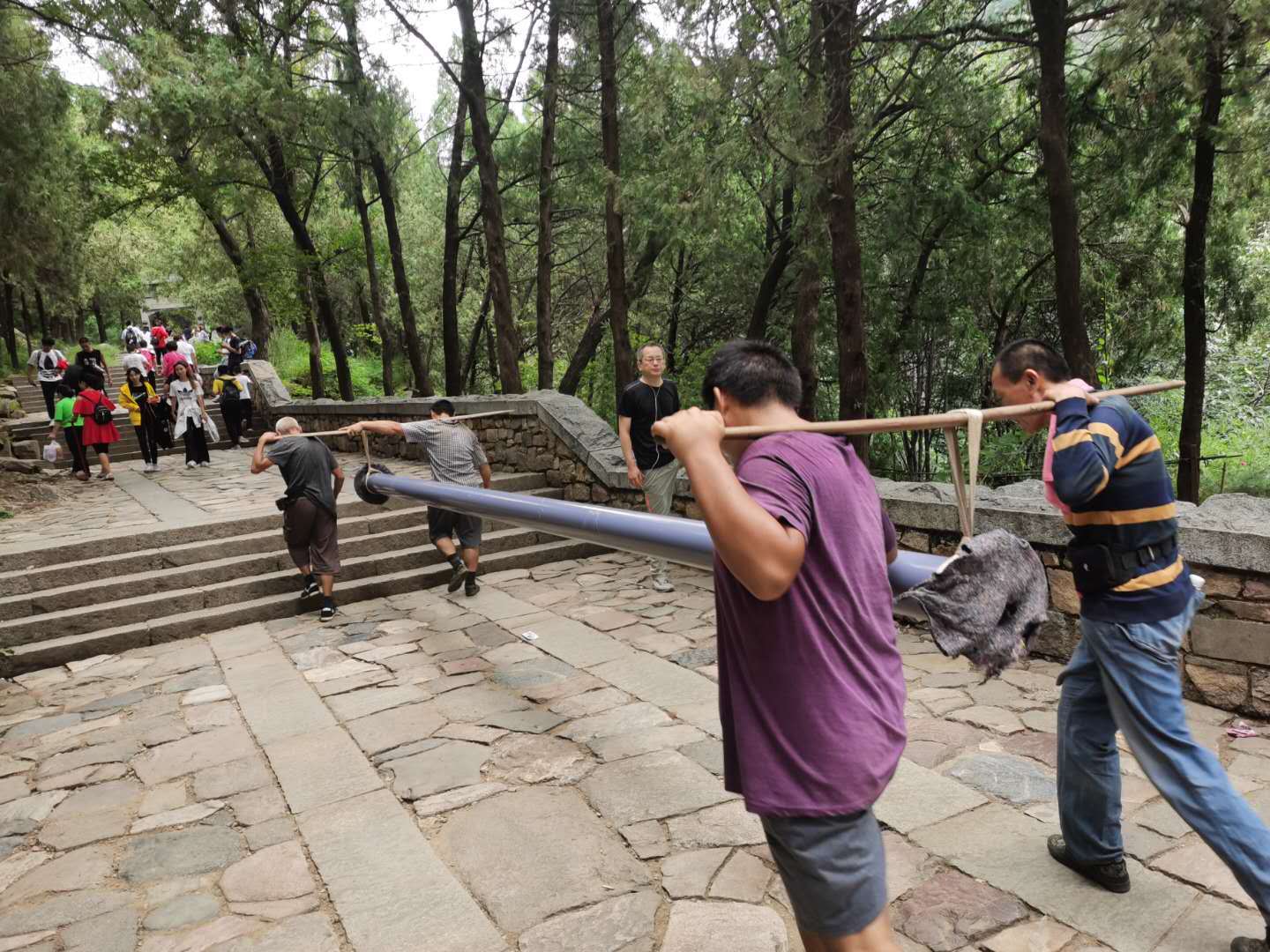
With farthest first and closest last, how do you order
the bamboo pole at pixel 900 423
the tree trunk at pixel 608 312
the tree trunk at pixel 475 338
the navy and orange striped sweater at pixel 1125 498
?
the tree trunk at pixel 475 338, the tree trunk at pixel 608 312, the navy and orange striped sweater at pixel 1125 498, the bamboo pole at pixel 900 423

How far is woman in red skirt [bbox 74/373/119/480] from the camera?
12.4 metres

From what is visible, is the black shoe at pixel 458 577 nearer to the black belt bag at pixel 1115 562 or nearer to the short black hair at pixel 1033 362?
the short black hair at pixel 1033 362

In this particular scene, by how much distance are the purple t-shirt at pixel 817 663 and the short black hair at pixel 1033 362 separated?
1266 millimetres

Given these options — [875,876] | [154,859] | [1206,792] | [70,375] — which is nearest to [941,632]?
[875,876]

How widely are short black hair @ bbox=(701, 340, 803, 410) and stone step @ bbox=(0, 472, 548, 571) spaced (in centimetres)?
513

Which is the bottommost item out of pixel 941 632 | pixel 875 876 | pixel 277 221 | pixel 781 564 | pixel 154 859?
pixel 154 859

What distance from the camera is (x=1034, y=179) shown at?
1117cm

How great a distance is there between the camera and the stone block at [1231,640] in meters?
3.98

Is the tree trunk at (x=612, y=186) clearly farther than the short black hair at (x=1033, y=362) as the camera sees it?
Yes

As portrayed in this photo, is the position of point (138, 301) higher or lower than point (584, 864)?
higher

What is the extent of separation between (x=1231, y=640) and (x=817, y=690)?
11.4 ft

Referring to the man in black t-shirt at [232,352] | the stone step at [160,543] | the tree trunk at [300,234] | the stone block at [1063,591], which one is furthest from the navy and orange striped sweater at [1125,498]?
the tree trunk at [300,234]

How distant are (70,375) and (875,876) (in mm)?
14832

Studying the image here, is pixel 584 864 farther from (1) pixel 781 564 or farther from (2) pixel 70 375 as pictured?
(2) pixel 70 375
